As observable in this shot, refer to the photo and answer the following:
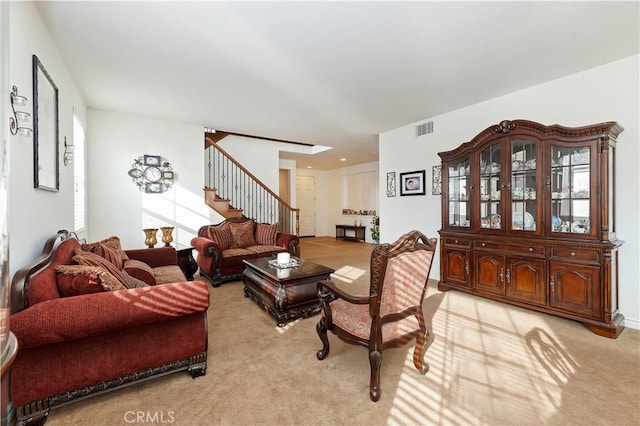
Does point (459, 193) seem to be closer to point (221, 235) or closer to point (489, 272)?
point (489, 272)

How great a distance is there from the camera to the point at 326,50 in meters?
2.73

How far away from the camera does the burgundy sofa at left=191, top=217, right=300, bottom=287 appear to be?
4.33 meters

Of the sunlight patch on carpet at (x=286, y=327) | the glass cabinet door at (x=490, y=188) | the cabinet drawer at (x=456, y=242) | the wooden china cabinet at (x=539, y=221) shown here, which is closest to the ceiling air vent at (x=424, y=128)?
the wooden china cabinet at (x=539, y=221)

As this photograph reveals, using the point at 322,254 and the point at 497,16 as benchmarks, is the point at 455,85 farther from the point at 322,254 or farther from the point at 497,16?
the point at 322,254

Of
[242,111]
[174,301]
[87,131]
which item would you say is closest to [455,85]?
[242,111]

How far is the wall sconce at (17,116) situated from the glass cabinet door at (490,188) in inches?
172

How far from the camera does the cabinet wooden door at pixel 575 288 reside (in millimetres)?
2748

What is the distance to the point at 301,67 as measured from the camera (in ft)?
10.1

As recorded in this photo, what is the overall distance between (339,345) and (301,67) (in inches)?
110

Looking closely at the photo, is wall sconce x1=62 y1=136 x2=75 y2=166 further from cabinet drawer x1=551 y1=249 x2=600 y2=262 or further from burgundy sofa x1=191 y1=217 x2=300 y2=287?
cabinet drawer x1=551 y1=249 x2=600 y2=262

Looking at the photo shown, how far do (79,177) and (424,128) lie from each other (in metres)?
5.32

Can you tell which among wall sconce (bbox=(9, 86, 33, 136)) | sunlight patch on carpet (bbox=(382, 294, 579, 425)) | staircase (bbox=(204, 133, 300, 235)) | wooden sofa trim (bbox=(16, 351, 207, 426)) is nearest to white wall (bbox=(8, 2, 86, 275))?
wall sconce (bbox=(9, 86, 33, 136))

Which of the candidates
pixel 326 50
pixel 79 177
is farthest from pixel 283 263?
pixel 79 177

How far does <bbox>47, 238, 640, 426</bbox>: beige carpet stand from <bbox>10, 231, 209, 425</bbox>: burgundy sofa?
154 mm
